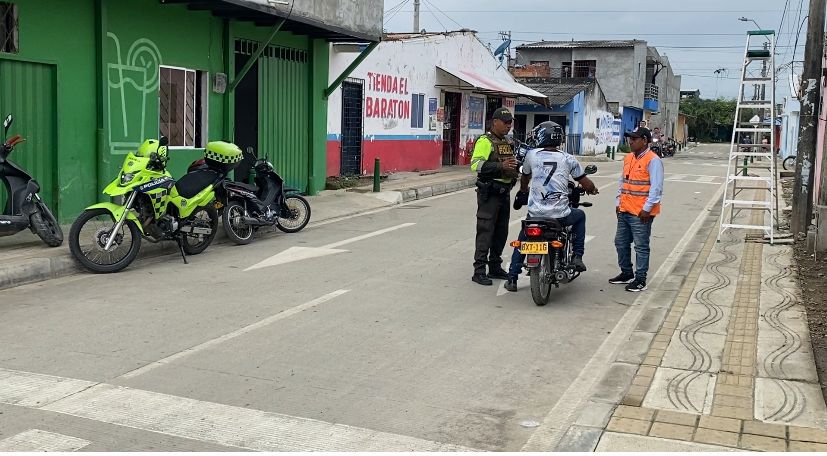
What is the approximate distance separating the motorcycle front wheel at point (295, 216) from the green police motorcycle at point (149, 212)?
1.61 m

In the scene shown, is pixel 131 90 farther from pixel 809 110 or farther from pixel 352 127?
pixel 809 110

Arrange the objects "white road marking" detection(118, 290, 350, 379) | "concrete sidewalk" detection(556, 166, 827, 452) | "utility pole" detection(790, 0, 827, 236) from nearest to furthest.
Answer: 1. "concrete sidewalk" detection(556, 166, 827, 452)
2. "white road marking" detection(118, 290, 350, 379)
3. "utility pole" detection(790, 0, 827, 236)

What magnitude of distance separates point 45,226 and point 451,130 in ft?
63.3

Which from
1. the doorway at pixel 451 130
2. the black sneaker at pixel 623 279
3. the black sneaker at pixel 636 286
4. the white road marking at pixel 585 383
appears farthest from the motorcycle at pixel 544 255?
the doorway at pixel 451 130

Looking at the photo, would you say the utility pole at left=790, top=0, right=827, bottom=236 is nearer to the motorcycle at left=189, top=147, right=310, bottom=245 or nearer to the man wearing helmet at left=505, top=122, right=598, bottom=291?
the man wearing helmet at left=505, top=122, right=598, bottom=291

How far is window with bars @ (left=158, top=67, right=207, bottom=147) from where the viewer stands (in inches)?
524

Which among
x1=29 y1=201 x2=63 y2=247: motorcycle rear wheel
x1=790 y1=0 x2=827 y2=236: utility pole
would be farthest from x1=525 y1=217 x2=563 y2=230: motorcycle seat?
x1=29 y1=201 x2=63 y2=247: motorcycle rear wheel

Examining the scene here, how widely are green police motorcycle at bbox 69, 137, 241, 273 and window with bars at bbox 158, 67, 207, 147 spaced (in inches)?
99.7

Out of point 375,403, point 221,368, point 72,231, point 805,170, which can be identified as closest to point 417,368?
point 375,403

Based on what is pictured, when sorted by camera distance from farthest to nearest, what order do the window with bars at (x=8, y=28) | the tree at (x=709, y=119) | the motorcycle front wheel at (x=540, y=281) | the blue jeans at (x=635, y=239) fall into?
1. the tree at (x=709, y=119)
2. the window with bars at (x=8, y=28)
3. the blue jeans at (x=635, y=239)
4. the motorcycle front wheel at (x=540, y=281)

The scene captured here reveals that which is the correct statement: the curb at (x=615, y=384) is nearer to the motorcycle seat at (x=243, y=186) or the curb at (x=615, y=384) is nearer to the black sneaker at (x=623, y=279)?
the black sneaker at (x=623, y=279)

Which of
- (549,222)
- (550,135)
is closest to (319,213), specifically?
(550,135)

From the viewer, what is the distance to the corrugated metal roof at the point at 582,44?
59625mm

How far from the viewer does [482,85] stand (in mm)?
26109
